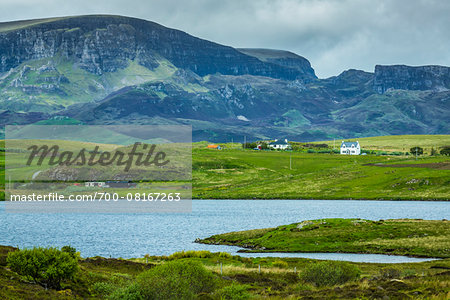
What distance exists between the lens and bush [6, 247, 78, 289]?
34.2m

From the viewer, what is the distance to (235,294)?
32.2 metres

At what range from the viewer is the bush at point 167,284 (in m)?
30.4

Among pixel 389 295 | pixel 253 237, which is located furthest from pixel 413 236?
pixel 389 295

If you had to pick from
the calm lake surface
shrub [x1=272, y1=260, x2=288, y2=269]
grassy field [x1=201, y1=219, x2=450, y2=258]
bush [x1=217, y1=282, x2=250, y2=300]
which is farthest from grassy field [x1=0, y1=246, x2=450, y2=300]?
the calm lake surface

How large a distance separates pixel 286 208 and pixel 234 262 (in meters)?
92.4

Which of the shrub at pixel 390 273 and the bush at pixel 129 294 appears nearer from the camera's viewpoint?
the bush at pixel 129 294

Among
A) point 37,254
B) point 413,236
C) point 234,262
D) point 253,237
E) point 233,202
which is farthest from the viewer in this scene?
point 233,202

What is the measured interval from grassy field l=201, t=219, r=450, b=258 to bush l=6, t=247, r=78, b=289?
41867mm

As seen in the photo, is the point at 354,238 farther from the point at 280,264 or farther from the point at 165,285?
the point at 165,285

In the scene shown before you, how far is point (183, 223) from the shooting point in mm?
115625

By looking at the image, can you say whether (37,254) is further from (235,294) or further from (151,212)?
(151,212)

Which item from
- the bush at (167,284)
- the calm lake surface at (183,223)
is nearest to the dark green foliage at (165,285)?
the bush at (167,284)

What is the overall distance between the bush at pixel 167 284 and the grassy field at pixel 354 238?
38426 mm

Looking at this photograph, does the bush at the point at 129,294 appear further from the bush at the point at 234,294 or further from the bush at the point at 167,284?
the bush at the point at 234,294
